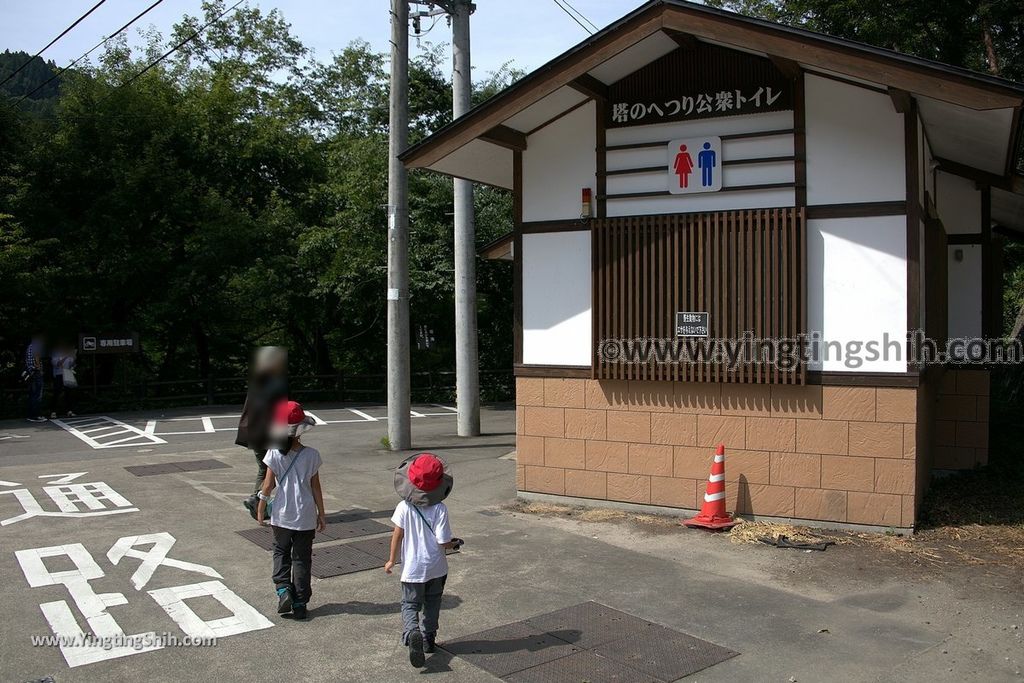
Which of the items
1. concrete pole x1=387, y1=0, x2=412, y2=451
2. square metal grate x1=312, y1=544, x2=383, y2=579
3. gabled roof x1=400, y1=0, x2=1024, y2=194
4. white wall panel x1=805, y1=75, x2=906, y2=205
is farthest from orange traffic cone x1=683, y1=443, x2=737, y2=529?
concrete pole x1=387, y1=0, x2=412, y2=451

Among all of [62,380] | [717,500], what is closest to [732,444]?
[717,500]

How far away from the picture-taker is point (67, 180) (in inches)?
827

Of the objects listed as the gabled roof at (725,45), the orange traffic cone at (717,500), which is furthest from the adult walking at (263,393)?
the orange traffic cone at (717,500)

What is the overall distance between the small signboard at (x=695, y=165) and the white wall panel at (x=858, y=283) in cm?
112

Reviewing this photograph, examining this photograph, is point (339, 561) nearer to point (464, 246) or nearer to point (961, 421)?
point (961, 421)

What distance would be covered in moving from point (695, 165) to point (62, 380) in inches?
577

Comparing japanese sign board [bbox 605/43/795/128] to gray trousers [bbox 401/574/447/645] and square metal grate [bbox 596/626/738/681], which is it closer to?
square metal grate [bbox 596/626/738/681]

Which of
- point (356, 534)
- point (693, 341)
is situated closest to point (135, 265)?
point (356, 534)

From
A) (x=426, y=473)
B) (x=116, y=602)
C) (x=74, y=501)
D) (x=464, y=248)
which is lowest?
(x=116, y=602)

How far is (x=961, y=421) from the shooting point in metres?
11.0

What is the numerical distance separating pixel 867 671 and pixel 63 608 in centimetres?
561

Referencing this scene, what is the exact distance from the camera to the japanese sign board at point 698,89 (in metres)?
8.62

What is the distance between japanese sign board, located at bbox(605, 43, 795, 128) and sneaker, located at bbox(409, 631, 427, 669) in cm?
617

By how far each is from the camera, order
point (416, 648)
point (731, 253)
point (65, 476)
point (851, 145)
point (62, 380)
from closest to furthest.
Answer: point (416, 648)
point (851, 145)
point (731, 253)
point (65, 476)
point (62, 380)
